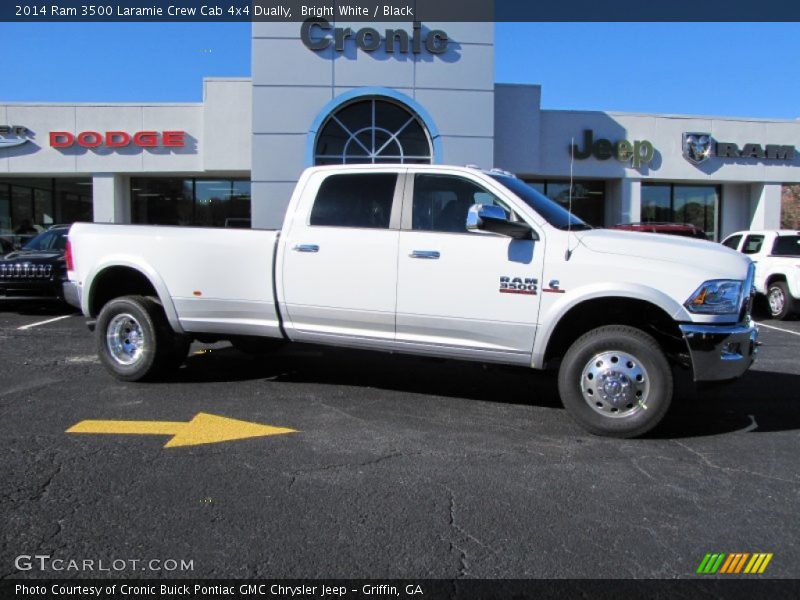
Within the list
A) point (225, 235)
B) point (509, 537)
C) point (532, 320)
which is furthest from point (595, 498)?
point (225, 235)

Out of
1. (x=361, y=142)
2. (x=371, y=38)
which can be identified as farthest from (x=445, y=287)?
(x=371, y=38)

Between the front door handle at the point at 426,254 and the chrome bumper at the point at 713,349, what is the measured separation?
1.93m

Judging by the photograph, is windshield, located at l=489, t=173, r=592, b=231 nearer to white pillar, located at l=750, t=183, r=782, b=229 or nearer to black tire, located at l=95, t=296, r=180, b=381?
black tire, located at l=95, t=296, r=180, b=381

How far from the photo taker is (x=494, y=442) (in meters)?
4.85

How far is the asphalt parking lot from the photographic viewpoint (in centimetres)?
314

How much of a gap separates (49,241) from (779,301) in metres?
14.4

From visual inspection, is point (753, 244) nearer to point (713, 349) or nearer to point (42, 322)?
point (713, 349)

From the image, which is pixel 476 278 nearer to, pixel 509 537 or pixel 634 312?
pixel 634 312

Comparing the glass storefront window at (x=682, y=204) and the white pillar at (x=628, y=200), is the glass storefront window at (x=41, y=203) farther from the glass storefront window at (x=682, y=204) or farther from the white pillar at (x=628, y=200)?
the glass storefront window at (x=682, y=204)

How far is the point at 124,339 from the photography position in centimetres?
658

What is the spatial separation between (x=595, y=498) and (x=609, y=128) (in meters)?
20.6

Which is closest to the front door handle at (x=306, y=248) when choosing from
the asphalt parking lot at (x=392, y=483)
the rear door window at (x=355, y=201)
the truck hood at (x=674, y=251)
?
the rear door window at (x=355, y=201)

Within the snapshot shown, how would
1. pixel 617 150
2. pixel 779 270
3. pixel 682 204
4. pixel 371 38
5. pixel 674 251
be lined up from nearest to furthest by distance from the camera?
1. pixel 674 251
2. pixel 779 270
3. pixel 371 38
4. pixel 617 150
5. pixel 682 204
